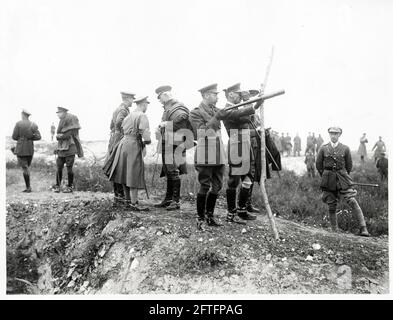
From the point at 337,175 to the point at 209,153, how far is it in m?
2.28

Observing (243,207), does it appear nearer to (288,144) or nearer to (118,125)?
(118,125)

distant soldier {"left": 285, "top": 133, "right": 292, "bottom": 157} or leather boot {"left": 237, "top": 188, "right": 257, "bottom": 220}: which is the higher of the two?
distant soldier {"left": 285, "top": 133, "right": 292, "bottom": 157}

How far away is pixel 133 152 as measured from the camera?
20.1 feet

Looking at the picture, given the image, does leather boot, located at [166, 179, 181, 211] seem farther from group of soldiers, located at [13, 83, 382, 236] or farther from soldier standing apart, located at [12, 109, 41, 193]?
soldier standing apart, located at [12, 109, 41, 193]

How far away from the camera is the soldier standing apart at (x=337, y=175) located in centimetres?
600

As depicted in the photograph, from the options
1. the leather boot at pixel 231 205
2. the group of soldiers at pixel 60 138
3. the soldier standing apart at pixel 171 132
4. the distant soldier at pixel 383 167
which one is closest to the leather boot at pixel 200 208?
the leather boot at pixel 231 205

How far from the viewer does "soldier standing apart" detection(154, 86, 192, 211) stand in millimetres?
6184

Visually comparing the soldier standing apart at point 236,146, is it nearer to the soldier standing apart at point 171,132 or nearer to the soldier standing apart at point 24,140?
the soldier standing apart at point 171,132

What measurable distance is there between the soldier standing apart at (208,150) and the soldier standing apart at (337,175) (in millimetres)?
1905

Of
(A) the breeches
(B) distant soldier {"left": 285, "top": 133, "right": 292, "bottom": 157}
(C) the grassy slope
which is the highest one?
(B) distant soldier {"left": 285, "top": 133, "right": 292, "bottom": 157}

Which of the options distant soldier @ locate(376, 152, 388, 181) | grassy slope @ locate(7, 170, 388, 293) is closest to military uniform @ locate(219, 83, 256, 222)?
grassy slope @ locate(7, 170, 388, 293)

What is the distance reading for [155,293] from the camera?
4270 millimetres

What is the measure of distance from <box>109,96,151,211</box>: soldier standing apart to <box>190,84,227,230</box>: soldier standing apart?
1061 millimetres
